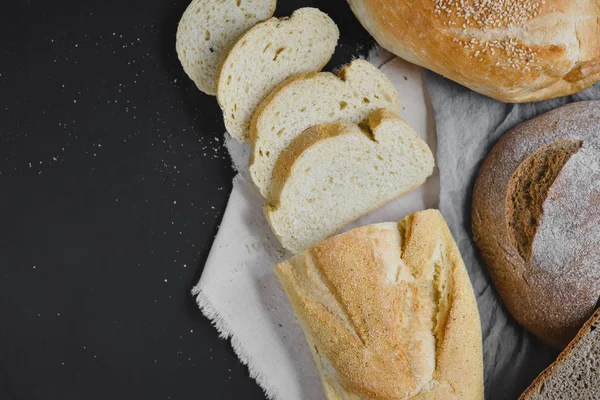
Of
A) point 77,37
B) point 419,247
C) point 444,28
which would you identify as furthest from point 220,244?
point 444,28

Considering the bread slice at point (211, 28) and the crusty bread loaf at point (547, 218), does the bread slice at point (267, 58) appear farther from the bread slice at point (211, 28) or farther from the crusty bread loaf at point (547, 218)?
the crusty bread loaf at point (547, 218)

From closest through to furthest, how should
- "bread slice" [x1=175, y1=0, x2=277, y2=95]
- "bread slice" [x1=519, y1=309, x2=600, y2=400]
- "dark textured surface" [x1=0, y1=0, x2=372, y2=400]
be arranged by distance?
"bread slice" [x1=519, y1=309, x2=600, y2=400] → "bread slice" [x1=175, y1=0, x2=277, y2=95] → "dark textured surface" [x1=0, y1=0, x2=372, y2=400]

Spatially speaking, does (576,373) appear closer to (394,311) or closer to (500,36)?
(394,311)

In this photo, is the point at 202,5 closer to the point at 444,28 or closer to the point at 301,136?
the point at 301,136

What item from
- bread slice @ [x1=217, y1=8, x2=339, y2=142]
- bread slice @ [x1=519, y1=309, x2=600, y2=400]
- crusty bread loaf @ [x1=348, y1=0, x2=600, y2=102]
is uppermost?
crusty bread loaf @ [x1=348, y1=0, x2=600, y2=102]

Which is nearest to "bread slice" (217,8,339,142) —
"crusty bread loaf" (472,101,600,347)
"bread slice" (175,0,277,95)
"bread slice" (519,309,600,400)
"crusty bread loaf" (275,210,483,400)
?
"bread slice" (175,0,277,95)

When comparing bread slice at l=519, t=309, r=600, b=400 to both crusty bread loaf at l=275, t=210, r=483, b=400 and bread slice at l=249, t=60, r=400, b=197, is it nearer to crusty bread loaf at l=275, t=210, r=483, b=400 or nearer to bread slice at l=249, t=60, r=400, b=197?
crusty bread loaf at l=275, t=210, r=483, b=400

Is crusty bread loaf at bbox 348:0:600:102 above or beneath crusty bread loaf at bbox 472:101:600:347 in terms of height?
above
